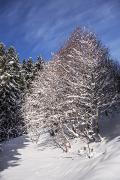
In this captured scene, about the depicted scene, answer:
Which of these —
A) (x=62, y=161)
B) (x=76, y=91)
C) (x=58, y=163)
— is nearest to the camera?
(x=58, y=163)

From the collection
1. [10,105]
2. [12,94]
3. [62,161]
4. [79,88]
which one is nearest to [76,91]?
[79,88]

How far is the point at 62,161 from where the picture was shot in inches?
1117

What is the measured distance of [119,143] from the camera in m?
22.2

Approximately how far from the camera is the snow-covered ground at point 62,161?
1746 centimetres

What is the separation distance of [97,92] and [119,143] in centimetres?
808

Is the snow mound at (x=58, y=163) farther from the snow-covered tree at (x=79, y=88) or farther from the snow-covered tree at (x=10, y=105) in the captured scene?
the snow-covered tree at (x=10, y=105)

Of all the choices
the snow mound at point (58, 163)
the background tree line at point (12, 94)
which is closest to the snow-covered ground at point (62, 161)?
the snow mound at point (58, 163)

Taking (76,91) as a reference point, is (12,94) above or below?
above

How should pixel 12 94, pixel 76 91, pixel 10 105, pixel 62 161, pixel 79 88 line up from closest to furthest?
pixel 62 161
pixel 79 88
pixel 76 91
pixel 12 94
pixel 10 105

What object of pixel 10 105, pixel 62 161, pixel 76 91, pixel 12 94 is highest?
pixel 12 94

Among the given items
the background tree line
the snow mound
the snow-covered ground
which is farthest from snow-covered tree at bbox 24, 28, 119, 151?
the background tree line

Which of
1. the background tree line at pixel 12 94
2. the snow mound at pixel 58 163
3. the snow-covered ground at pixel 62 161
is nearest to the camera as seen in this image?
the snow mound at pixel 58 163

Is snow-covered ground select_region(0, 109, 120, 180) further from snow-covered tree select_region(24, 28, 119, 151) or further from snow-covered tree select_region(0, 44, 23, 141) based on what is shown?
snow-covered tree select_region(0, 44, 23, 141)

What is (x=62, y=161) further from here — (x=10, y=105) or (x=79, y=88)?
(x=10, y=105)
